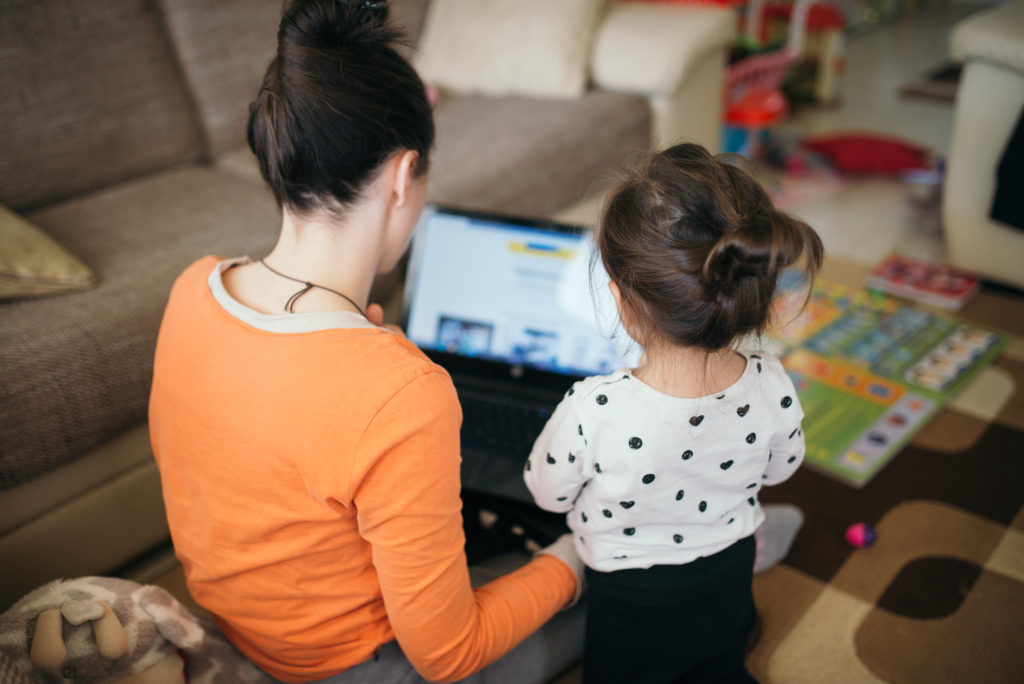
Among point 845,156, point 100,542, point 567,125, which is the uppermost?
point 567,125

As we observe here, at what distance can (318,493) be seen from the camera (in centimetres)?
71

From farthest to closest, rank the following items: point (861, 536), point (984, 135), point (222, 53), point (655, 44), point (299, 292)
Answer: point (655, 44) → point (222, 53) → point (984, 135) → point (861, 536) → point (299, 292)

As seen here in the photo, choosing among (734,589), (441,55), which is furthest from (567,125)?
(734,589)

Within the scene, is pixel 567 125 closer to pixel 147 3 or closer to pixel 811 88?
pixel 147 3

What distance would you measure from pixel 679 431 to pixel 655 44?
1571 mm

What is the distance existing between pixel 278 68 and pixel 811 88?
11.0ft

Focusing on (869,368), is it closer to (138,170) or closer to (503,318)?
(503,318)

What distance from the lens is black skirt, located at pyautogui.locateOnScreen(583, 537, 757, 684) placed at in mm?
889

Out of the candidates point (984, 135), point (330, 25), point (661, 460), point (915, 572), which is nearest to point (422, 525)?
point (661, 460)

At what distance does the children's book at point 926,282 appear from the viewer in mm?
1897

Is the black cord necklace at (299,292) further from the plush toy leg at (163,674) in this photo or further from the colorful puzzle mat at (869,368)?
the colorful puzzle mat at (869,368)

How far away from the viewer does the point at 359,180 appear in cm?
78

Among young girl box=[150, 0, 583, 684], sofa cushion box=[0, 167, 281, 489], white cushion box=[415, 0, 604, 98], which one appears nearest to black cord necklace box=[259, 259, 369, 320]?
young girl box=[150, 0, 583, 684]

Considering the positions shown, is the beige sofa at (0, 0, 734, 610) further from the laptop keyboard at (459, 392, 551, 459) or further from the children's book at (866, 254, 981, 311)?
the children's book at (866, 254, 981, 311)
